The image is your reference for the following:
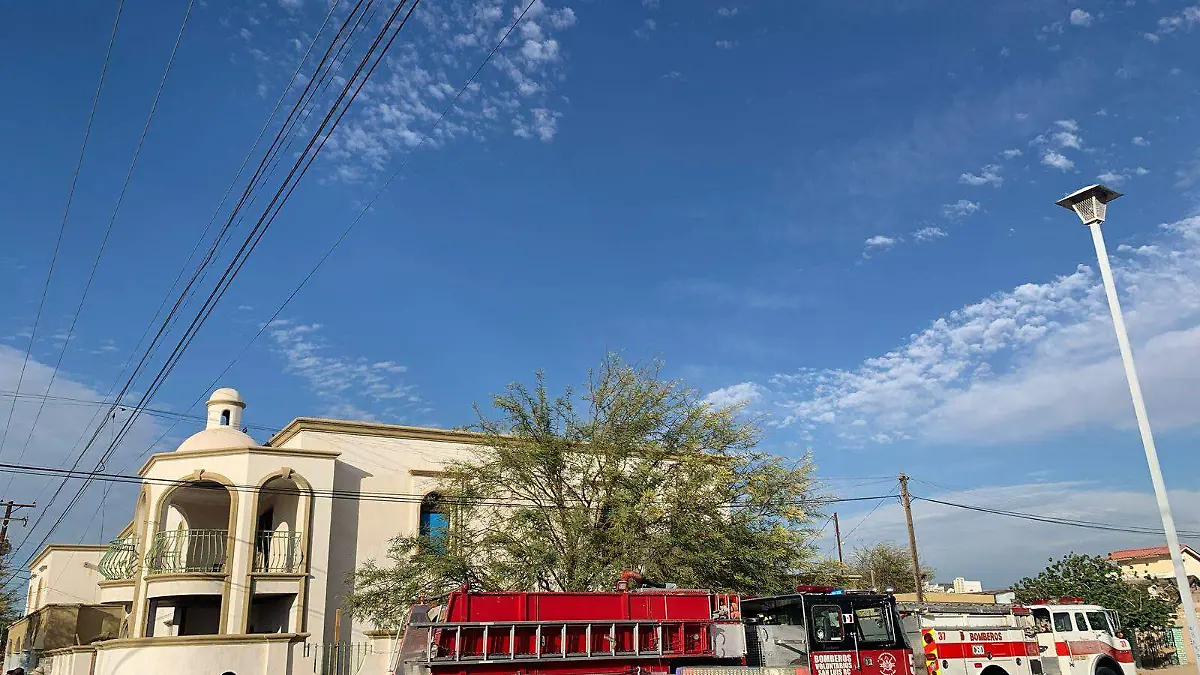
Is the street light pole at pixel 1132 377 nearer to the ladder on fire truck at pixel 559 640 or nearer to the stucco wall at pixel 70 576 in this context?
the ladder on fire truck at pixel 559 640

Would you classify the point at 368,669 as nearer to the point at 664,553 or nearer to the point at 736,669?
the point at 664,553

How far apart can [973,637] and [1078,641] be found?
11.9ft

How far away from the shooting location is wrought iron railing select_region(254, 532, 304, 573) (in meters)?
27.4

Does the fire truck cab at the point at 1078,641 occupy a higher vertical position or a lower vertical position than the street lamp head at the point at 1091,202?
lower

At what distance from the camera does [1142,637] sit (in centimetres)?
3975

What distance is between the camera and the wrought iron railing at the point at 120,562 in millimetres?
27734

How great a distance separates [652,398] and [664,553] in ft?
16.9

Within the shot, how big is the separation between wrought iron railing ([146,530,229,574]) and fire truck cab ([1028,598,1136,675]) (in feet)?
76.1

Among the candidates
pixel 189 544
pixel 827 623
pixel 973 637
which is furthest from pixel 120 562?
pixel 973 637

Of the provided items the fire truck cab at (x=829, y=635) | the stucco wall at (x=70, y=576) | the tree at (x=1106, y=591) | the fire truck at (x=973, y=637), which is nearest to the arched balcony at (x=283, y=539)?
the fire truck cab at (x=829, y=635)

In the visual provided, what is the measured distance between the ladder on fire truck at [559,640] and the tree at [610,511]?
26.1ft

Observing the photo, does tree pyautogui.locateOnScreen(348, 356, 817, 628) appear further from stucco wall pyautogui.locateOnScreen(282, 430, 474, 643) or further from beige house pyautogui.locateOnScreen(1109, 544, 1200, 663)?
beige house pyautogui.locateOnScreen(1109, 544, 1200, 663)

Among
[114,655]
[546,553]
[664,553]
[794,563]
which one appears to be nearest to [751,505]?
[794,563]

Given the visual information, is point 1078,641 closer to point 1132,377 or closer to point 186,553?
point 1132,377
